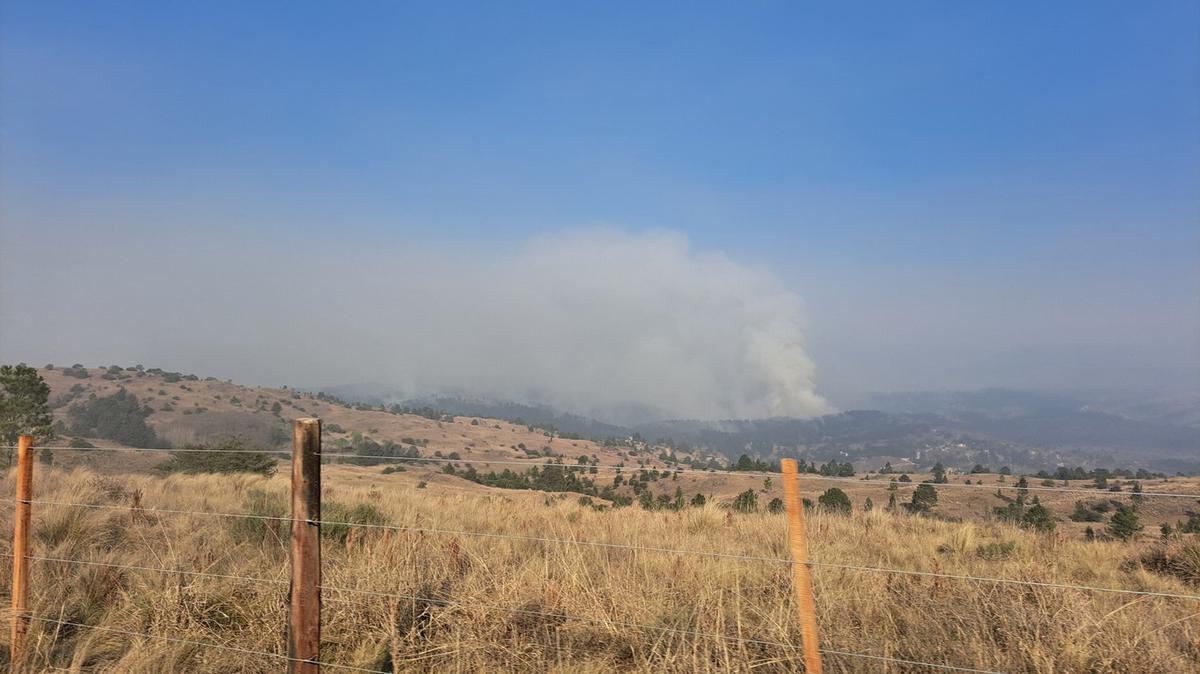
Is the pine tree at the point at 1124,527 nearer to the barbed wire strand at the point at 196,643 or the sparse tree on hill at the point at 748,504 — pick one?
the sparse tree on hill at the point at 748,504

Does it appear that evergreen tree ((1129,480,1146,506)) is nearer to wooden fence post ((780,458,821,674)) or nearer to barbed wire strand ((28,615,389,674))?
wooden fence post ((780,458,821,674))

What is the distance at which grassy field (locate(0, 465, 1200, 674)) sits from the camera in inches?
184

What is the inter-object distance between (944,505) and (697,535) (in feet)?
63.3

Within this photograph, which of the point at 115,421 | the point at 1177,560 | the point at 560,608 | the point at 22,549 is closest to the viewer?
the point at 22,549

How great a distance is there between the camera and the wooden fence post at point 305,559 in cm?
406

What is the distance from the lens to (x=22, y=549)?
5438mm

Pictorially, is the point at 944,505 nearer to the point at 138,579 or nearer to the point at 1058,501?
the point at 1058,501

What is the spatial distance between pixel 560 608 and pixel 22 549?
4.76m

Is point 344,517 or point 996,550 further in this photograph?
point 344,517

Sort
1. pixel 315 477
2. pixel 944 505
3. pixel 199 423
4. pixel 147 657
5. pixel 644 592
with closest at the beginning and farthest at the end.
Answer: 1. pixel 315 477
2. pixel 147 657
3. pixel 644 592
4. pixel 944 505
5. pixel 199 423

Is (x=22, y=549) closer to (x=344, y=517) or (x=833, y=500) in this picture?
(x=344, y=517)

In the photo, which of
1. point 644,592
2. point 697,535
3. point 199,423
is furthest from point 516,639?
point 199,423

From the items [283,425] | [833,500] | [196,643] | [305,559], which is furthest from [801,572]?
[283,425]

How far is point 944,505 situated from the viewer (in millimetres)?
24828
